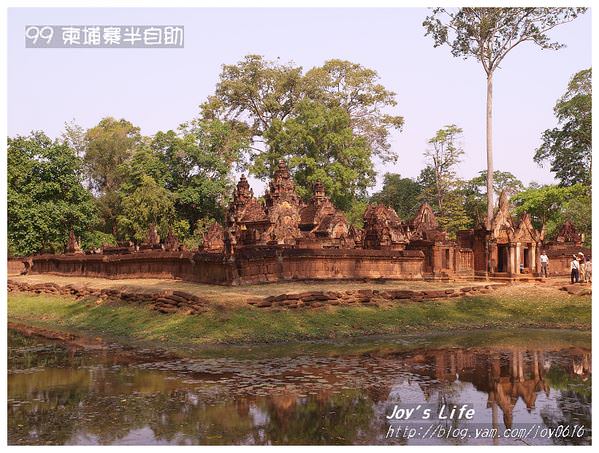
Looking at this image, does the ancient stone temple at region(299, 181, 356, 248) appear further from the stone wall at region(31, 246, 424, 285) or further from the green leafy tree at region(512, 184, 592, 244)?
the green leafy tree at region(512, 184, 592, 244)

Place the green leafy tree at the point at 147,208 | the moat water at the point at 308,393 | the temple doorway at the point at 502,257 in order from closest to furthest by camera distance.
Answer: the moat water at the point at 308,393 → the temple doorway at the point at 502,257 → the green leafy tree at the point at 147,208

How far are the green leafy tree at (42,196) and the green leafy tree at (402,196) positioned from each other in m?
29.6

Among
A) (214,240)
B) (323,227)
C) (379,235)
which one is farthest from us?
(214,240)

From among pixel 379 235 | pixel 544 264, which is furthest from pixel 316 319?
pixel 544 264

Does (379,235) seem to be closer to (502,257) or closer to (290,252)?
(502,257)

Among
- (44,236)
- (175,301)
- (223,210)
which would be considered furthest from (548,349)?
(223,210)

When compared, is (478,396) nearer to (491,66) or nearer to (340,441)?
(340,441)

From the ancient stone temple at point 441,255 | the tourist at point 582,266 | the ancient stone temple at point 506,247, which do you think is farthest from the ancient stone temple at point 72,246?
the tourist at point 582,266

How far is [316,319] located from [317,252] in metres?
8.08

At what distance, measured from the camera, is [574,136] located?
5262 centimetres

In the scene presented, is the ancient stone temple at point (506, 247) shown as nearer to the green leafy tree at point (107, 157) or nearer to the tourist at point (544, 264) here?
the tourist at point (544, 264)

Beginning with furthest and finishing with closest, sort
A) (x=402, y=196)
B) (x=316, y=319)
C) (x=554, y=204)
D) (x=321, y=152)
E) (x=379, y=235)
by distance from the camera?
(x=402, y=196)
(x=321, y=152)
(x=554, y=204)
(x=379, y=235)
(x=316, y=319)

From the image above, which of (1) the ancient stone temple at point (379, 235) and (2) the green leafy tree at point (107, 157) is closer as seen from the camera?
(1) the ancient stone temple at point (379, 235)

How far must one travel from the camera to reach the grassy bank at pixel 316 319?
18.1 metres
